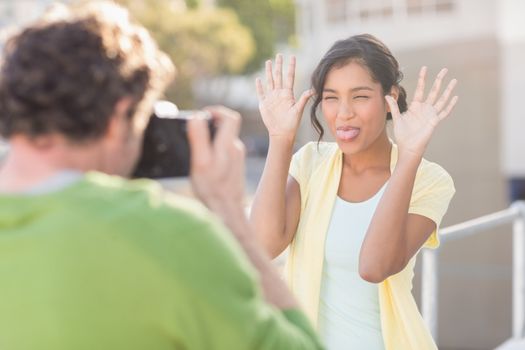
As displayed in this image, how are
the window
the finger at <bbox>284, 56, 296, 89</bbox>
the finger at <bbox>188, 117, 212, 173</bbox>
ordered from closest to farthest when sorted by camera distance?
the finger at <bbox>188, 117, 212, 173</bbox> < the finger at <bbox>284, 56, 296, 89</bbox> < the window

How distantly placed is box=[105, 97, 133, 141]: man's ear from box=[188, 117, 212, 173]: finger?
128mm

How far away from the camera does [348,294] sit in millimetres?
2373

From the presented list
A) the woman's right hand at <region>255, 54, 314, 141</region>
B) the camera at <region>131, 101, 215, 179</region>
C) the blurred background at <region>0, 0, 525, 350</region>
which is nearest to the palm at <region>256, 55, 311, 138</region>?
the woman's right hand at <region>255, 54, 314, 141</region>

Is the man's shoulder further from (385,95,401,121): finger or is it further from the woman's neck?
the woman's neck

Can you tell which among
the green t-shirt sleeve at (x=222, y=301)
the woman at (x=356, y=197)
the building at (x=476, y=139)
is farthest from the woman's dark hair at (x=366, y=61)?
the building at (x=476, y=139)

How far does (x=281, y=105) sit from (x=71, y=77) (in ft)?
3.81

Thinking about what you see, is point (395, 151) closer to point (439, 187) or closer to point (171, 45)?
point (439, 187)

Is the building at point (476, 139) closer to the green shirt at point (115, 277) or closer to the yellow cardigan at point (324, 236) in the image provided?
the yellow cardigan at point (324, 236)

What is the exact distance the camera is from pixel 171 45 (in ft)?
98.8

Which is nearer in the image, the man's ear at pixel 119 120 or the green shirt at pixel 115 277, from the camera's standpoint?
the green shirt at pixel 115 277

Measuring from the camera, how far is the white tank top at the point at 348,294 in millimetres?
2350

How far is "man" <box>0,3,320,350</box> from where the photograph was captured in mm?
1217

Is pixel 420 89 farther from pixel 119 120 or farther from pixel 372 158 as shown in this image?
pixel 119 120

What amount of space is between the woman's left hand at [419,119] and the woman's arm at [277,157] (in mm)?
258
